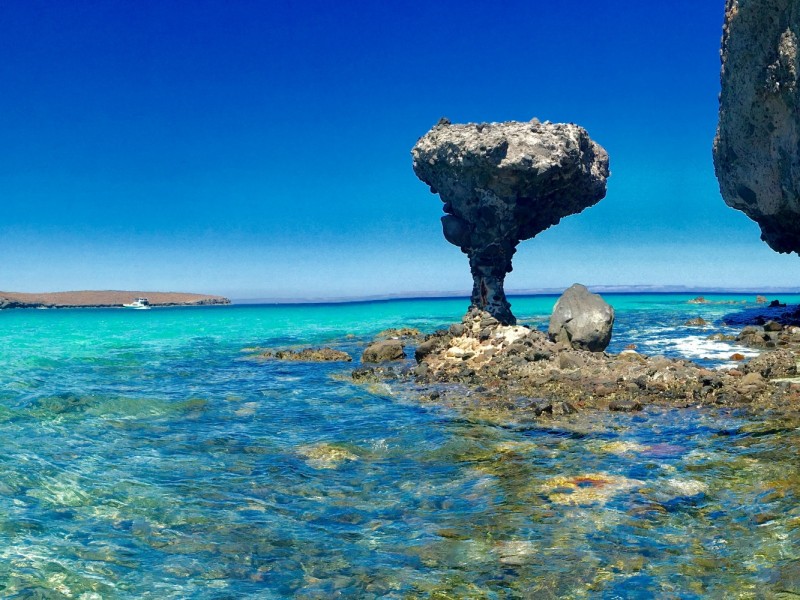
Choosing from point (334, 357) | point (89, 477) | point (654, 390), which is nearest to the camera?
point (89, 477)

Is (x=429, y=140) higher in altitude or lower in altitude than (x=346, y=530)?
higher

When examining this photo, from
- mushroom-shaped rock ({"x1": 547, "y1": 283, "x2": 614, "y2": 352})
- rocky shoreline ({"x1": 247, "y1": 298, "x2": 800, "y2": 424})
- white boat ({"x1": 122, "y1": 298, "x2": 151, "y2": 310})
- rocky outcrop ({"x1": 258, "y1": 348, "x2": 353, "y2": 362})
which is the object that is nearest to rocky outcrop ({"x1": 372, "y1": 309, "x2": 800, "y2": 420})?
rocky shoreline ({"x1": 247, "y1": 298, "x2": 800, "y2": 424})

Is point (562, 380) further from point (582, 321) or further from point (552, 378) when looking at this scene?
point (582, 321)

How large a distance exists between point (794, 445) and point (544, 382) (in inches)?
356

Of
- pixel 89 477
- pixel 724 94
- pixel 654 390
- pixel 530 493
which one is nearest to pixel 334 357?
pixel 654 390

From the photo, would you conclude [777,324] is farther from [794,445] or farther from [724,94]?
[794,445]

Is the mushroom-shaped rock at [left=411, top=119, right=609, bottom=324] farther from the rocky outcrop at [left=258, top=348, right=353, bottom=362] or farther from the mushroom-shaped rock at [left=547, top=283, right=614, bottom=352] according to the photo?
the rocky outcrop at [left=258, top=348, right=353, bottom=362]

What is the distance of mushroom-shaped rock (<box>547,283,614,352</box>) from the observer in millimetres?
26125

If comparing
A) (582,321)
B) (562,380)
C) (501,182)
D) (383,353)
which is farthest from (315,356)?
(562,380)

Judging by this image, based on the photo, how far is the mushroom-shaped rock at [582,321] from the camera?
85.7 feet

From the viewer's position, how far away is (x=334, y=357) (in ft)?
101

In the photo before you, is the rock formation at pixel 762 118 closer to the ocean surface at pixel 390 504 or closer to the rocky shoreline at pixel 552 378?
the rocky shoreline at pixel 552 378

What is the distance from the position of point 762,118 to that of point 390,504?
114ft

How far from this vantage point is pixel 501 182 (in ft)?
103
